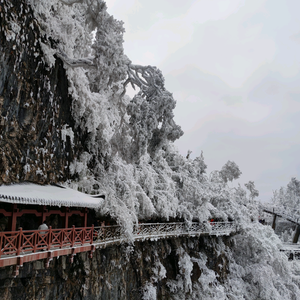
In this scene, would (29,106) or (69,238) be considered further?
(29,106)

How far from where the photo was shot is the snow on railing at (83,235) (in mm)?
9305

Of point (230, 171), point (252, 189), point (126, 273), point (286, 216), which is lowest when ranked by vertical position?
point (126, 273)

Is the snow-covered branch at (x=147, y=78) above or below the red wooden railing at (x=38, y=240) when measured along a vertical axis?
above

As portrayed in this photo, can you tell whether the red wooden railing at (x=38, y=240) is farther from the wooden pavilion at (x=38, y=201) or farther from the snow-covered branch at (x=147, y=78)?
the snow-covered branch at (x=147, y=78)

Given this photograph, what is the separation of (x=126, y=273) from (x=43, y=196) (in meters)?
10.5

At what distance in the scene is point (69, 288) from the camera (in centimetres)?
1389

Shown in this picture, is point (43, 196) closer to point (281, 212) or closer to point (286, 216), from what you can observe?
point (286, 216)

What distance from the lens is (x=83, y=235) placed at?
12.5 meters

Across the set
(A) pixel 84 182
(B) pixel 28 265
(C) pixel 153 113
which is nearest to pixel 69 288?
(B) pixel 28 265

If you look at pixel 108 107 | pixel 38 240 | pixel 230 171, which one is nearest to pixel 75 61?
pixel 108 107

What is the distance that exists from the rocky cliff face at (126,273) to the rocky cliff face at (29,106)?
4.02 m

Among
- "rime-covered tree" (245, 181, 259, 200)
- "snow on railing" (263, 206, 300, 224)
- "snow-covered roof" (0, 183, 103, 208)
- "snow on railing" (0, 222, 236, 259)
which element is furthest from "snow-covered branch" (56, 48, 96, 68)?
"snow on railing" (263, 206, 300, 224)

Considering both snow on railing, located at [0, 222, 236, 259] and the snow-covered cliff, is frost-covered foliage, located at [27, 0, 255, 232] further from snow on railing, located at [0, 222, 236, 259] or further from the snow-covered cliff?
snow on railing, located at [0, 222, 236, 259]

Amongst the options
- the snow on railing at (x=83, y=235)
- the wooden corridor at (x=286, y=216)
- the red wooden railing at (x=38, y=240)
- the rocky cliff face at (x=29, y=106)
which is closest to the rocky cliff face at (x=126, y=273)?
the snow on railing at (x=83, y=235)
